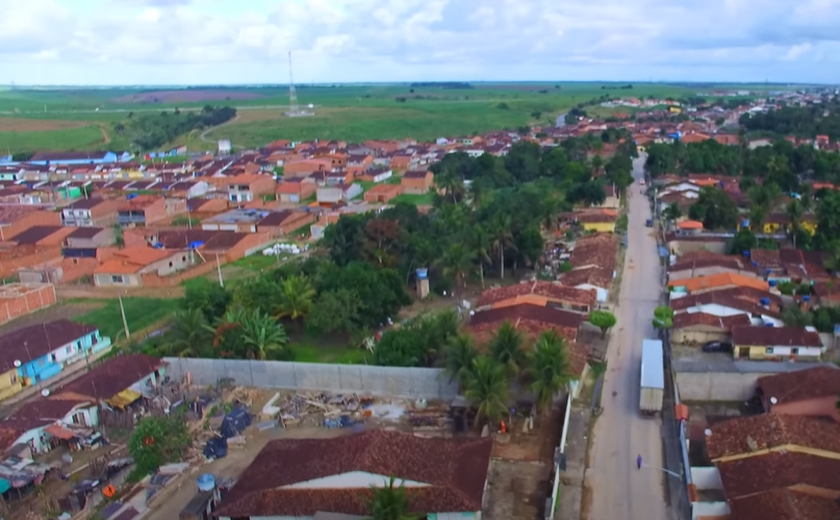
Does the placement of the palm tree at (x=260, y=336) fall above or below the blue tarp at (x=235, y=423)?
above

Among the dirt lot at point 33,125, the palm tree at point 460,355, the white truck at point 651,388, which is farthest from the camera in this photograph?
the dirt lot at point 33,125

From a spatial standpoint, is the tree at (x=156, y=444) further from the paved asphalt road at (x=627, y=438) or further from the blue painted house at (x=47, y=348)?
the paved asphalt road at (x=627, y=438)

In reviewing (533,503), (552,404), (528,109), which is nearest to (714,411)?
(552,404)

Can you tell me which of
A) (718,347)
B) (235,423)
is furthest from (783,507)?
(235,423)

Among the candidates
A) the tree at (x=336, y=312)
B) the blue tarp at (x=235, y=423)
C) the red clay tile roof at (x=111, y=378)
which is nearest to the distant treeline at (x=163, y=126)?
the tree at (x=336, y=312)

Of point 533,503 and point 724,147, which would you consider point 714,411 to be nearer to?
point 533,503
